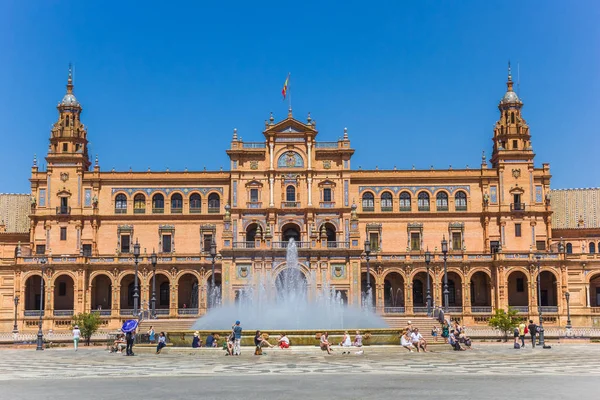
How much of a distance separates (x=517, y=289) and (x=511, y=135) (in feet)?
50.7

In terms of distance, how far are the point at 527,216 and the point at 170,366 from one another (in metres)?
56.4

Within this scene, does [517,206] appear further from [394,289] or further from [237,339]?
[237,339]

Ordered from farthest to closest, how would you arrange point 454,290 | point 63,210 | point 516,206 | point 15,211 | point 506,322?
point 15,211
point 516,206
point 63,210
point 454,290
point 506,322

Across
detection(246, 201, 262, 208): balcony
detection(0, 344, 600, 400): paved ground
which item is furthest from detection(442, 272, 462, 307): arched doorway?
detection(0, 344, 600, 400): paved ground

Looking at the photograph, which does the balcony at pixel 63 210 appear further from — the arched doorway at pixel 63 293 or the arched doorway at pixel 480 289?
the arched doorway at pixel 480 289

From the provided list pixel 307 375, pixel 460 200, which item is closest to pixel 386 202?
pixel 460 200

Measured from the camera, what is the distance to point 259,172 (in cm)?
7975

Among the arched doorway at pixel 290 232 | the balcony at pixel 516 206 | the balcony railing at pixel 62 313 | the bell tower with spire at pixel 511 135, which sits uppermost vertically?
the bell tower with spire at pixel 511 135

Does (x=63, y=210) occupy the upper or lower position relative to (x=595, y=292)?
upper

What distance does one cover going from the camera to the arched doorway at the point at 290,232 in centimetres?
7925

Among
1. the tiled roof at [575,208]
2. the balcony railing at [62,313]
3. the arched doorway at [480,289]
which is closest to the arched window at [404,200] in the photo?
the arched doorway at [480,289]

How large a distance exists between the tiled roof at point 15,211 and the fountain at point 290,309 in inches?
1069

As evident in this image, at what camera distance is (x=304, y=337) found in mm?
40750

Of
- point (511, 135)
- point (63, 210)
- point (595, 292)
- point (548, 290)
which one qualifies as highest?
point (511, 135)
